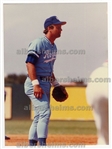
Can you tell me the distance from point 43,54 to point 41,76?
0.74 feet

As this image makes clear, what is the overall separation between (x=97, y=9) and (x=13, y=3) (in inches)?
33.6

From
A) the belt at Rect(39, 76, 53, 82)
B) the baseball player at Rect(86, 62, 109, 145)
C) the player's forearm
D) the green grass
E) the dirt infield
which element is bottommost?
the dirt infield

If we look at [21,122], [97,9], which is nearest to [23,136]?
[21,122]

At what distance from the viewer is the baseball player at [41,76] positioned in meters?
21.8

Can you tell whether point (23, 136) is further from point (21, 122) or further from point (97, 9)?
point (97, 9)

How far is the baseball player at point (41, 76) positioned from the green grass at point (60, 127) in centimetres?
7

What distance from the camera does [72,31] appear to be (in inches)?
856

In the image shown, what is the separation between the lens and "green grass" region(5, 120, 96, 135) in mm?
21766

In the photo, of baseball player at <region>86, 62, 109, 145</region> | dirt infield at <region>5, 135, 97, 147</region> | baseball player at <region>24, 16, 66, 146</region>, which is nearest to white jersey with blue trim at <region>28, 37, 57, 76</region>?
baseball player at <region>24, 16, 66, 146</region>

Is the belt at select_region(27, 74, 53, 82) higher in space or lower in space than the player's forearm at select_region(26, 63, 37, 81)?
lower

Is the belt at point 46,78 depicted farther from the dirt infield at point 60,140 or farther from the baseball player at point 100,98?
the dirt infield at point 60,140

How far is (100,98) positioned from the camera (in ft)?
71.5

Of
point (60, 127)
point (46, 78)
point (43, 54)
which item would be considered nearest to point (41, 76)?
point (46, 78)

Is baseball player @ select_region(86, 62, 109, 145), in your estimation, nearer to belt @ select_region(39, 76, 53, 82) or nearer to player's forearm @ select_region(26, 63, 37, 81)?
belt @ select_region(39, 76, 53, 82)
